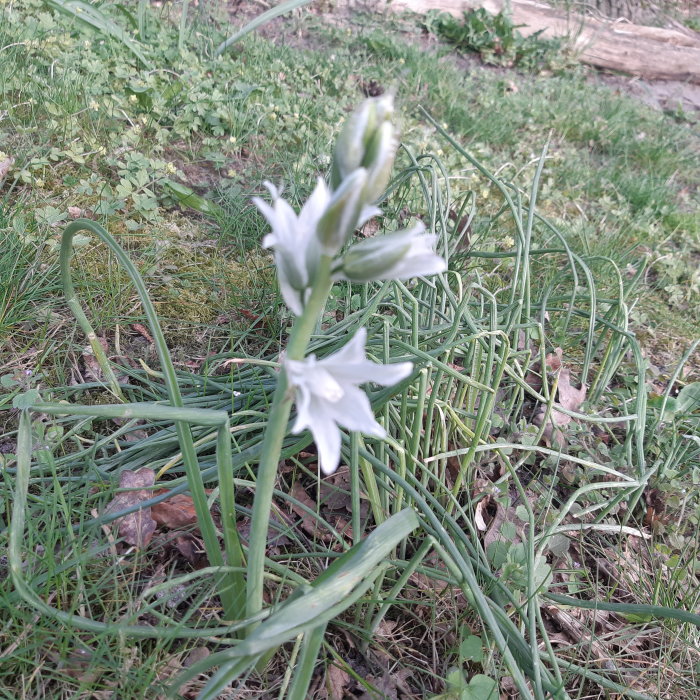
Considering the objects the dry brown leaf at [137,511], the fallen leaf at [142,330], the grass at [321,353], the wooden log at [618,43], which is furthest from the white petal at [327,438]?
the wooden log at [618,43]

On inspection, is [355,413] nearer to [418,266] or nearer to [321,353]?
[418,266]

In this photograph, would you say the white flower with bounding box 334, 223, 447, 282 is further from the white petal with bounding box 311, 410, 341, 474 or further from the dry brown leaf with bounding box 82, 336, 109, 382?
the dry brown leaf with bounding box 82, 336, 109, 382

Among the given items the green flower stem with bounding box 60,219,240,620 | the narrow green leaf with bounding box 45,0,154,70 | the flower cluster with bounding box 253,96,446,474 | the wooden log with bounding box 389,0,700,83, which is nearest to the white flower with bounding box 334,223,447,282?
the flower cluster with bounding box 253,96,446,474

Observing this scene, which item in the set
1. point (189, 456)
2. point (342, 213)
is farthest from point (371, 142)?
point (189, 456)

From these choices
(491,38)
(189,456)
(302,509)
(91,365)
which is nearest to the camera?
(189,456)

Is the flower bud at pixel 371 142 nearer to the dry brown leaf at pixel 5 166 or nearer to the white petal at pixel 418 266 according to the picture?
the white petal at pixel 418 266

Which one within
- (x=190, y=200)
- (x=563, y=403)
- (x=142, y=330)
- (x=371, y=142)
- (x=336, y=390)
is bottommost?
(x=563, y=403)
